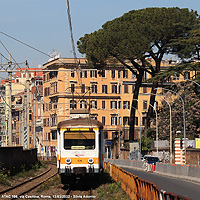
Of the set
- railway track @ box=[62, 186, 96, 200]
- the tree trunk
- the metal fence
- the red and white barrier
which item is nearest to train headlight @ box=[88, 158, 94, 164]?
railway track @ box=[62, 186, 96, 200]

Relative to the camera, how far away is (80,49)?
8256 centimetres

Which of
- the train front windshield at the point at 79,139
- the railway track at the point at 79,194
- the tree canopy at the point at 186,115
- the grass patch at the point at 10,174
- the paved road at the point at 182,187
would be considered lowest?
the paved road at the point at 182,187

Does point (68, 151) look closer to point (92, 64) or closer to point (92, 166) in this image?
point (92, 166)

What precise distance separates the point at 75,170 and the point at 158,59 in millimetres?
52629

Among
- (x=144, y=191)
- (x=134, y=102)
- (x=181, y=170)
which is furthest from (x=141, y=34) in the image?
(x=144, y=191)

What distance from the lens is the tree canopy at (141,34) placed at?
7206cm

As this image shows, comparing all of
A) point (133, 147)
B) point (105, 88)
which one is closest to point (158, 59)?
point (133, 147)

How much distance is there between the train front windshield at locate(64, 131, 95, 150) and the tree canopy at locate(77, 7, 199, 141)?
148 ft

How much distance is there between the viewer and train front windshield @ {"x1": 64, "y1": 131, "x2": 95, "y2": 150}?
27.0 m

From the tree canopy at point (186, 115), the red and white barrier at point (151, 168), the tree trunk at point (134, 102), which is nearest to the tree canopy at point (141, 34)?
the tree trunk at point (134, 102)

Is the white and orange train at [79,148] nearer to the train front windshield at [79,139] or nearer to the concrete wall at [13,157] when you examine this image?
the train front windshield at [79,139]

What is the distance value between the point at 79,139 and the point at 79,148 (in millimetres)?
495

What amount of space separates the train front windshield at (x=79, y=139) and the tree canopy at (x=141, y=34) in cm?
4521

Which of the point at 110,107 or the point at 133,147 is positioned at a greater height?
the point at 110,107
